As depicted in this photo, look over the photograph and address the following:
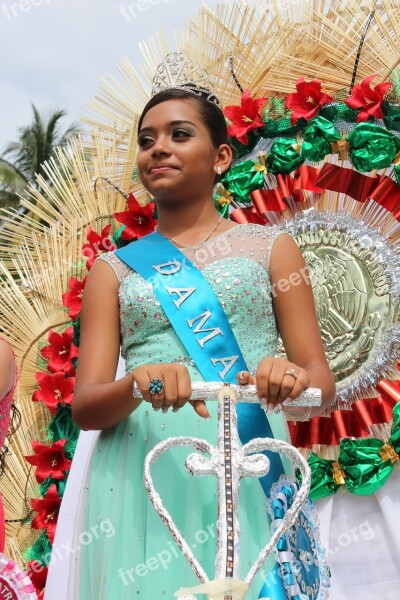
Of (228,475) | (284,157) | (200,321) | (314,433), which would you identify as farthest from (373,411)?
(228,475)

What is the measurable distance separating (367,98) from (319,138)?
7.5 inches

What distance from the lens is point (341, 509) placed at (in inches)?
113

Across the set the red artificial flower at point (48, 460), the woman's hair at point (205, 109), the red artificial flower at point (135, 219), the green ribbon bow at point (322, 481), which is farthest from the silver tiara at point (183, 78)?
the red artificial flower at point (48, 460)

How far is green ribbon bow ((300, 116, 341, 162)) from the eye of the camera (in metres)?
3.11

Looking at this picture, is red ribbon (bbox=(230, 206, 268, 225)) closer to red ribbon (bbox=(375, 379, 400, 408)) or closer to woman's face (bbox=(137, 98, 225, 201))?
red ribbon (bbox=(375, 379, 400, 408))

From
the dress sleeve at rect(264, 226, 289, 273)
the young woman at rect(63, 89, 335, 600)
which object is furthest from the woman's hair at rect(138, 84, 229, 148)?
the dress sleeve at rect(264, 226, 289, 273)

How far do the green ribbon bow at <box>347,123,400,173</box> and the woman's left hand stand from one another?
62.9 inches

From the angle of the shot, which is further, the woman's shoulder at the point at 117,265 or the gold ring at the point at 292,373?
the woman's shoulder at the point at 117,265

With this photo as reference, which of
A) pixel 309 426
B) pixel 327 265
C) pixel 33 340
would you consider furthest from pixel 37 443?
pixel 327 265

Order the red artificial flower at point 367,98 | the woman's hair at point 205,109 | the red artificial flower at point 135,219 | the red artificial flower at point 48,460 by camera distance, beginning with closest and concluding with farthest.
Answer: the woman's hair at point 205,109 < the red artificial flower at point 367,98 < the red artificial flower at point 48,460 < the red artificial flower at point 135,219

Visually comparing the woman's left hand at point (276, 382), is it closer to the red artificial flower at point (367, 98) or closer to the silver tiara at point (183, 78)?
the silver tiara at point (183, 78)

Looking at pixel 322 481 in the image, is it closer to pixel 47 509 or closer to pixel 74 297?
pixel 47 509

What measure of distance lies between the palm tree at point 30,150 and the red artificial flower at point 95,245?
36.9 ft

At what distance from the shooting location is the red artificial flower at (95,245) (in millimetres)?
3375
